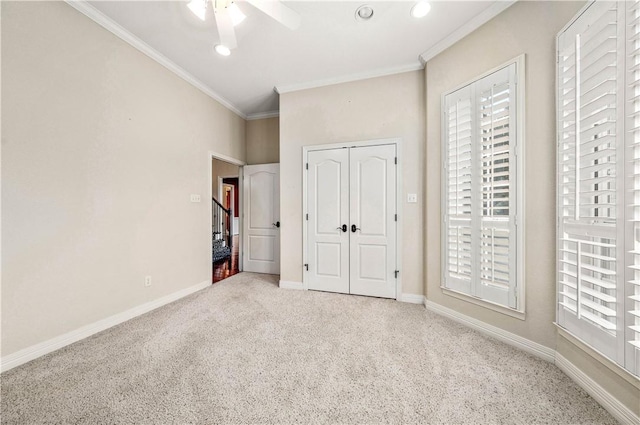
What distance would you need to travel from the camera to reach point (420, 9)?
6.83 feet

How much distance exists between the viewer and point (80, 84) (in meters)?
2.07

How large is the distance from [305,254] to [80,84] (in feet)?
9.77

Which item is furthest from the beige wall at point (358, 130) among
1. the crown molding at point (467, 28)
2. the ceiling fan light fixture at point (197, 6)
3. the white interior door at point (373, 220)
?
the ceiling fan light fixture at point (197, 6)

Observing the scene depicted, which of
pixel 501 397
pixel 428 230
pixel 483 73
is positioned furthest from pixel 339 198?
pixel 501 397

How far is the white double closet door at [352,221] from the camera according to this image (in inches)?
121

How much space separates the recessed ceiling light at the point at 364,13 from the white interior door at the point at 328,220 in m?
1.42

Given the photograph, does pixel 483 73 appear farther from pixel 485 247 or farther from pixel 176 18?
pixel 176 18

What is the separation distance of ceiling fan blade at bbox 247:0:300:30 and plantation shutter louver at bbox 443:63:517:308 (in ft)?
5.93

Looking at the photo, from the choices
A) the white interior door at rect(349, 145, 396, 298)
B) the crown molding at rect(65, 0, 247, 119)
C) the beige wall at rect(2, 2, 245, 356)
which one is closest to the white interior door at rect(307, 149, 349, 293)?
the white interior door at rect(349, 145, 396, 298)

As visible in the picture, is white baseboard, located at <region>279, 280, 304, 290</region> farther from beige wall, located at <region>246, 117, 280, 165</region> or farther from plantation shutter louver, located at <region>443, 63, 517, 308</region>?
beige wall, located at <region>246, 117, 280, 165</region>

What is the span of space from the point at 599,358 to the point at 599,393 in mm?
216

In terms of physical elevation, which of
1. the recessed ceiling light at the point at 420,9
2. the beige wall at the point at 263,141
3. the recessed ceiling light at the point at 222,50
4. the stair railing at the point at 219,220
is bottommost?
the stair railing at the point at 219,220

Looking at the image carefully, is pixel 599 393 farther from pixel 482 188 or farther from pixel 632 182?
pixel 482 188

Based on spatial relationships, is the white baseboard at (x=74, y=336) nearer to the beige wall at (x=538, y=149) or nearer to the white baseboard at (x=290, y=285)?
the white baseboard at (x=290, y=285)
